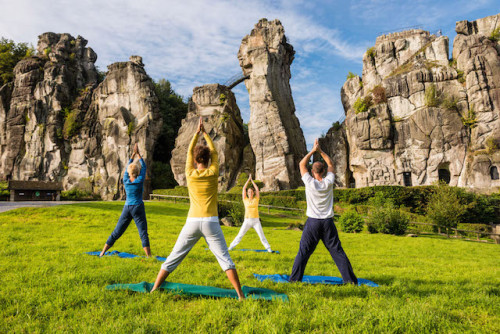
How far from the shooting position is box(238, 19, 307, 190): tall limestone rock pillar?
43.4 m

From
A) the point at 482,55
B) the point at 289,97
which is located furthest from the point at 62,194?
the point at 482,55

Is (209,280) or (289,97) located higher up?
(289,97)

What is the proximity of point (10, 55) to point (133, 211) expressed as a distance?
7955 centimetres

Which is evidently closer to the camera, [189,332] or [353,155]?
[189,332]

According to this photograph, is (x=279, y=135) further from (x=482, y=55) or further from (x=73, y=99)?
(x=73, y=99)

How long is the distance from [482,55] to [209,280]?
52001 mm

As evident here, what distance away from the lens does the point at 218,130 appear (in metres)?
46.4

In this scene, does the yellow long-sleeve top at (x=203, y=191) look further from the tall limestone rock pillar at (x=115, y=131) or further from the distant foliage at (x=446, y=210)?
the tall limestone rock pillar at (x=115, y=131)

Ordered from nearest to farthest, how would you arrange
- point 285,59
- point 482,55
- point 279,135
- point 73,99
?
1. point 482,55
2. point 279,135
3. point 285,59
4. point 73,99

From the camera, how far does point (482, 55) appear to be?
131ft

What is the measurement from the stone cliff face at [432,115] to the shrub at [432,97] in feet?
0.43

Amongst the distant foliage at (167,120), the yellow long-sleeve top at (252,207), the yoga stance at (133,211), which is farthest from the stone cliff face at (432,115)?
the yoga stance at (133,211)

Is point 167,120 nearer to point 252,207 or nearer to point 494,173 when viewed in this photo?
point 252,207

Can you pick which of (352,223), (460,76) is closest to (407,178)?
(460,76)
